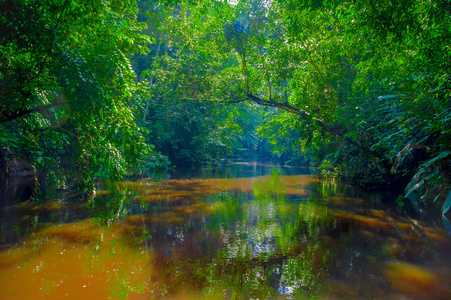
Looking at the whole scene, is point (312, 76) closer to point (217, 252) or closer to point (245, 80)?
point (245, 80)

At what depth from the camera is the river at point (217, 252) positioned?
371 cm

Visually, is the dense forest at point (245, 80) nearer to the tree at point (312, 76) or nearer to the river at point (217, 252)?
the tree at point (312, 76)

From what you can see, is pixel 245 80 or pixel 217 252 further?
pixel 245 80

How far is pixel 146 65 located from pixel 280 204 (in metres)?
18.3

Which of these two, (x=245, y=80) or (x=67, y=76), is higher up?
(x=245, y=80)

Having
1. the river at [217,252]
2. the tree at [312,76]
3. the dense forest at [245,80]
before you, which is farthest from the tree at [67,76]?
the tree at [312,76]

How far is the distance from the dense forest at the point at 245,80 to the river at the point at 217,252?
1104mm

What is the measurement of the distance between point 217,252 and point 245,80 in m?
9.00

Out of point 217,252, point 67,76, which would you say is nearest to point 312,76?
point 217,252

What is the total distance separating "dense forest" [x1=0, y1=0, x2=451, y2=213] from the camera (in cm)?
460

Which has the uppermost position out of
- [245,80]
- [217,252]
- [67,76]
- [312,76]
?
[245,80]

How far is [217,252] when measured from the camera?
496cm

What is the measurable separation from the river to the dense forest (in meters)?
1.10

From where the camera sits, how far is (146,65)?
23.2m
